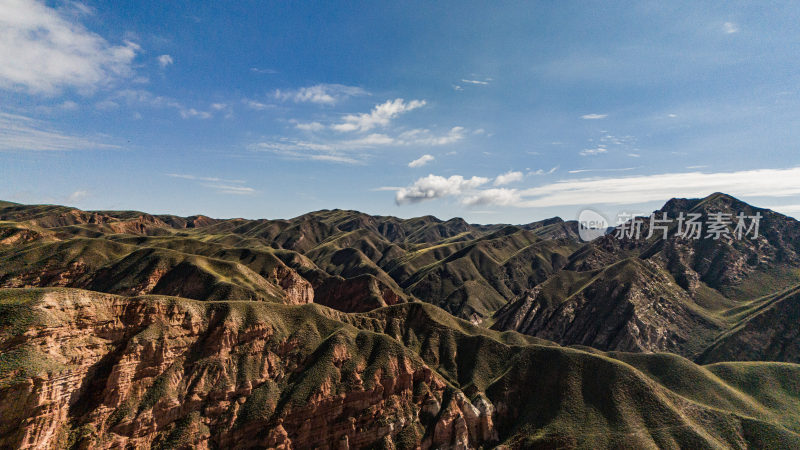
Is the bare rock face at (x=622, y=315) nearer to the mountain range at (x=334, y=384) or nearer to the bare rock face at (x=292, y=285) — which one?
the mountain range at (x=334, y=384)

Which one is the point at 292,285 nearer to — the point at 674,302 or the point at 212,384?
the point at 212,384

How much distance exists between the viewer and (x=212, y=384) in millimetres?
75000

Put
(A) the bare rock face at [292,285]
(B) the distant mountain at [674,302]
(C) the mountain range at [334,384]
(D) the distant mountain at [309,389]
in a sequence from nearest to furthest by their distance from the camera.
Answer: (D) the distant mountain at [309,389] < (C) the mountain range at [334,384] < (B) the distant mountain at [674,302] < (A) the bare rock face at [292,285]

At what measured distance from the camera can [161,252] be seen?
160m

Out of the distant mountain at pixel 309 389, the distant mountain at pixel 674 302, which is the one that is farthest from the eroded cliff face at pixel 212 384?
the distant mountain at pixel 674 302

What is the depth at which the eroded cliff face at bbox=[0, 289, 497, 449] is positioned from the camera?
59844mm

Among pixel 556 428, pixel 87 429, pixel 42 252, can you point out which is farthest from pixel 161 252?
Result: pixel 556 428

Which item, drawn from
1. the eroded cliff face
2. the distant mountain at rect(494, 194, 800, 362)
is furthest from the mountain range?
the distant mountain at rect(494, 194, 800, 362)

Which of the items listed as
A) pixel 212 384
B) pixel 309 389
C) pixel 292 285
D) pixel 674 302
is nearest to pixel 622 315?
pixel 674 302

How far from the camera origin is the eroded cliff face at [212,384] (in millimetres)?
59844

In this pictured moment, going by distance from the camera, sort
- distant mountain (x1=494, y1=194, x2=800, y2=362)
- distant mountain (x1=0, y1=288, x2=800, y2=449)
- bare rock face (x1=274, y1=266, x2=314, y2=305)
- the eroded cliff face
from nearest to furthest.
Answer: the eroded cliff face < distant mountain (x1=0, y1=288, x2=800, y2=449) < distant mountain (x1=494, y1=194, x2=800, y2=362) < bare rock face (x1=274, y1=266, x2=314, y2=305)

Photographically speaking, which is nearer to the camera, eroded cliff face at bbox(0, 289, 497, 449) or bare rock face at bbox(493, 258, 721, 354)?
eroded cliff face at bbox(0, 289, 497, 449)

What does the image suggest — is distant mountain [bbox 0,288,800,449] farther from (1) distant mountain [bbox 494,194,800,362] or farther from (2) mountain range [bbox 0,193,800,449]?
(1) distant mountain [bbox 494,194,800,362]

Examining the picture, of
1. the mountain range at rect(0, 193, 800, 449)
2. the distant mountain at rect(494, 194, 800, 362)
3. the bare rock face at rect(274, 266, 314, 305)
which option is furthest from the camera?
the bare rock face at rect(274, 266, 314, 305)
